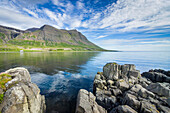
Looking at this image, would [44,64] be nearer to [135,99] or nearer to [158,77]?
[135,99]

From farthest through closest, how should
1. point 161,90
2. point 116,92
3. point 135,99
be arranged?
point 116,92
point 161,90
point 135,99

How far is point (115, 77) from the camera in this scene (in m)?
23.2

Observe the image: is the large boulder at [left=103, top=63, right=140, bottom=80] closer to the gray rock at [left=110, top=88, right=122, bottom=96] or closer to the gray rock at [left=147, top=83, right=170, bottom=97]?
the gray rock at [left=110, top=88, right=122, bottom=96]

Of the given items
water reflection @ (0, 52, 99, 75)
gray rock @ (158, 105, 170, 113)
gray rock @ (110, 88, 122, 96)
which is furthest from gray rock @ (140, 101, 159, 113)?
water reflection @ (0, 52, 99, 75)

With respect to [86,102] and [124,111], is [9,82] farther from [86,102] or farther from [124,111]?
[124,111]

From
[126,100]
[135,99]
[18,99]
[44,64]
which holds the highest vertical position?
[18,99]

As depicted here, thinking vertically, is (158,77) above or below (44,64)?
above

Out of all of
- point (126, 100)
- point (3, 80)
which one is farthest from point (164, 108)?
point (3, 80)

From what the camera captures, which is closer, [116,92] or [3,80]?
[3,80]

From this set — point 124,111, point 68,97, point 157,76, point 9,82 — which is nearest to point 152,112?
point 124,111

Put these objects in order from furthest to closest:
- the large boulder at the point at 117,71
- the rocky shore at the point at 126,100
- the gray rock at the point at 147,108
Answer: the large boulder at the point at 117,71
the rocky shore at the point at 126,100
the gray rock at the point at 147,108

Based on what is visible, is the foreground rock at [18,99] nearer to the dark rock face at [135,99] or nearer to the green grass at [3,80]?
the green grass at [3,80]

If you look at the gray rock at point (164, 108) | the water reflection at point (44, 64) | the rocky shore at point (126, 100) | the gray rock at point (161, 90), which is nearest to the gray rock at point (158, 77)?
the rocky shore at point (126, 100)

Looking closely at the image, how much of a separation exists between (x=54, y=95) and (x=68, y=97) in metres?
3.72
